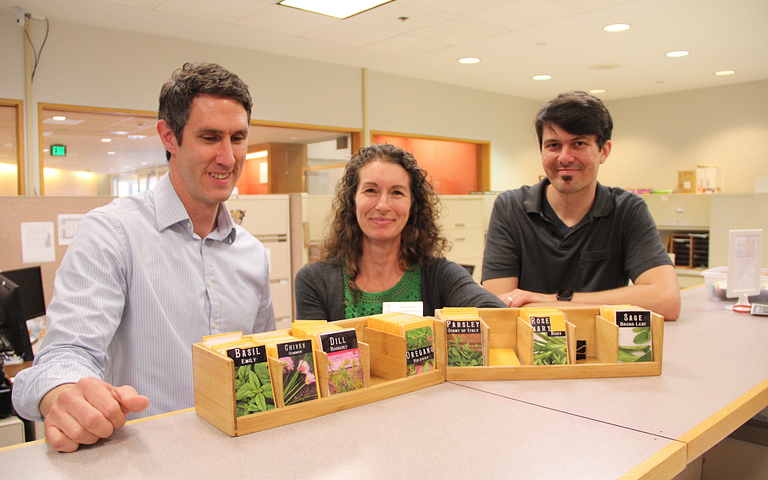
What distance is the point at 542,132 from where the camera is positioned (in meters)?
2.04

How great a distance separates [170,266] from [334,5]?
10.9 ft

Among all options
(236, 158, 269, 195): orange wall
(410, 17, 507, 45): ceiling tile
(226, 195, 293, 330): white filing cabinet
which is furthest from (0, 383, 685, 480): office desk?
(236, 158, 269, 195): orange wall

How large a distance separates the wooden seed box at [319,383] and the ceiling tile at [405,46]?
4317 mm

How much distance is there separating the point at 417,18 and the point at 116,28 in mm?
2597

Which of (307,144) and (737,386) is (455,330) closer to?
(737,386)

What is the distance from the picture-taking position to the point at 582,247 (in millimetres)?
2031

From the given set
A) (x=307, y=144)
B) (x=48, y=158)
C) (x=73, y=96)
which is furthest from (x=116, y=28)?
(x=307, y=144)

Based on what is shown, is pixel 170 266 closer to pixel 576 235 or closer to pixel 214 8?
pixel 576 235

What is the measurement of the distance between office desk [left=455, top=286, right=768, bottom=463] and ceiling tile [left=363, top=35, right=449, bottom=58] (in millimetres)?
4155

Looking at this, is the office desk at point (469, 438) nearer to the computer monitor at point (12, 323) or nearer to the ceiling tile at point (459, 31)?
the computer monitor at point (12, 323)

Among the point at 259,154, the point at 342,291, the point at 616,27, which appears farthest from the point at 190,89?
the point at 259,154

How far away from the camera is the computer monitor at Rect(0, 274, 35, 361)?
2545 millimetres

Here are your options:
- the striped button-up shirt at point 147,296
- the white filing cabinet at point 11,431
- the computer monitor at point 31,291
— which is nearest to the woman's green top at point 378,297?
the striped button-up shirt at point 147,296

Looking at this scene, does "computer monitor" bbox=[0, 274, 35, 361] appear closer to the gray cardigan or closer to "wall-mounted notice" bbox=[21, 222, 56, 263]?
"wall-mounted notice" bbox=[21, 222, 56, 263]
